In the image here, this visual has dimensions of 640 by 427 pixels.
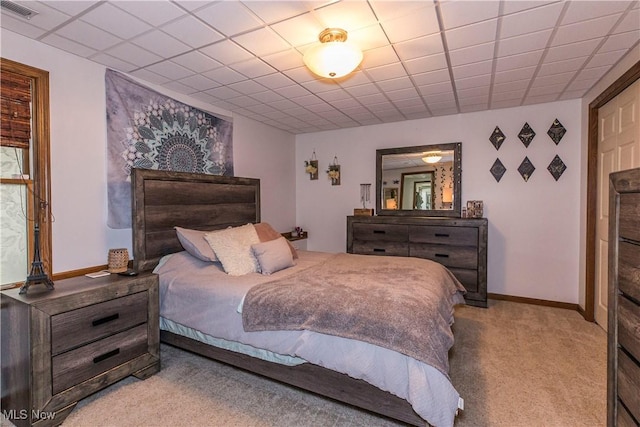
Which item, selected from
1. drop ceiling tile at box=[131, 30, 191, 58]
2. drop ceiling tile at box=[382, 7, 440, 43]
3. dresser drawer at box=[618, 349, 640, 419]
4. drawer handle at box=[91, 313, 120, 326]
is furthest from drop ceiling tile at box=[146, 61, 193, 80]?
dresser drawer at box=[618, 349, 640, 419]

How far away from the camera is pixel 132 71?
2691 mm

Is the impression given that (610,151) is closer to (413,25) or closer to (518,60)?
(518,60)

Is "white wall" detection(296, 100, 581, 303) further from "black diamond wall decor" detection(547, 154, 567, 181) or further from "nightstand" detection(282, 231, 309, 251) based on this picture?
"nightstand" detection(282, 231, 309, 251)

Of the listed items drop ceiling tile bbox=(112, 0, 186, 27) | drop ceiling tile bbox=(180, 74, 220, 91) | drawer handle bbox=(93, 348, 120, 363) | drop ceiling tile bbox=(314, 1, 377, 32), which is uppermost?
drop ceiling tile bbox=(180, 74, 220, 91)

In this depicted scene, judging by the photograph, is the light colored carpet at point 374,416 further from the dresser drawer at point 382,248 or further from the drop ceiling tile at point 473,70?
the drop ceiling tile at point 473,70

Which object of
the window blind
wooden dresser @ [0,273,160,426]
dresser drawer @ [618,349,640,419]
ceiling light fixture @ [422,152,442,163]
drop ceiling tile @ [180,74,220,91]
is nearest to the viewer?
dresser drawer @ [618,349,640,419]

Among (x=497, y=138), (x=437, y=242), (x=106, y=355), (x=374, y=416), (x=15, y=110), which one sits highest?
(x=497, y=138)

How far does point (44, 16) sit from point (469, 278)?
4400mm

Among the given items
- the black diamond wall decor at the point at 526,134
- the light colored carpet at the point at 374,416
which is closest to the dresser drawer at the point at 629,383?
the light colored carpet at the point at 374,416

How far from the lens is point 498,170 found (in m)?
3.86

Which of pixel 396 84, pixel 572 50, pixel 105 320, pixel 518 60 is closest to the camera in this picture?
pixel 105 320

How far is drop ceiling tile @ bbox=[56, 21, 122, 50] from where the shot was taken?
6.58 ft

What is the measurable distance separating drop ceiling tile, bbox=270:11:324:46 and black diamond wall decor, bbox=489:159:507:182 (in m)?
2.90

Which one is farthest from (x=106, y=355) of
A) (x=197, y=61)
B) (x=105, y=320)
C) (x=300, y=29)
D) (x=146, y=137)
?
(x=300, y=29)
